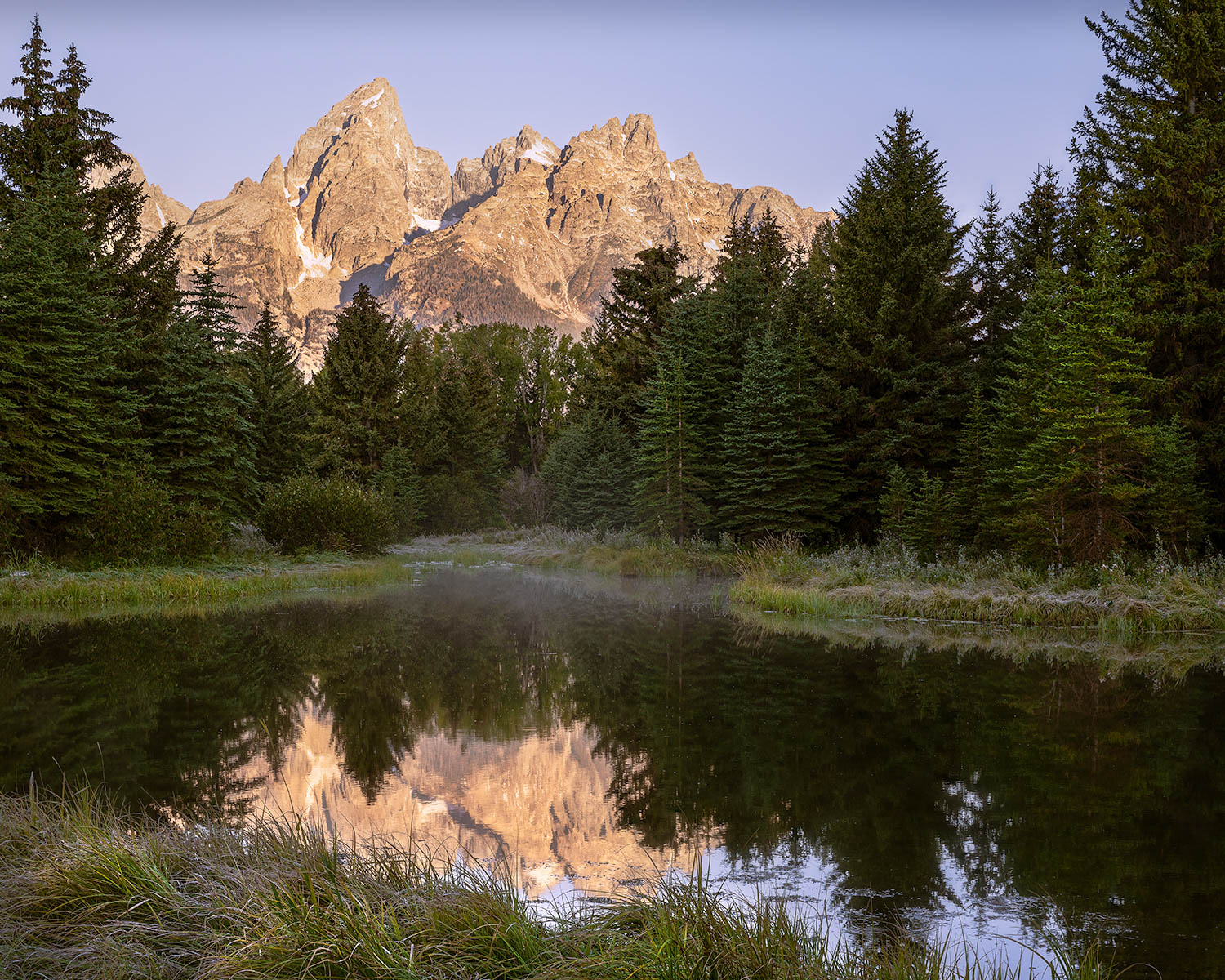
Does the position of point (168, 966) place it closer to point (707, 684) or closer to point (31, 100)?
point (707, 684)

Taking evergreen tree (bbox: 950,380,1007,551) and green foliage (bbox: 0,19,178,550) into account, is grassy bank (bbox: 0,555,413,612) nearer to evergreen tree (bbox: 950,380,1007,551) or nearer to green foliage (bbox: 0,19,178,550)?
green foliage (bbox: 0,19,178,550)

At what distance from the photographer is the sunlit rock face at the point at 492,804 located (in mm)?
5234

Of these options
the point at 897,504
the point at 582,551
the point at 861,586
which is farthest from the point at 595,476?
the point at 861,586

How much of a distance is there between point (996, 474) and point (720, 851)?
16802mm

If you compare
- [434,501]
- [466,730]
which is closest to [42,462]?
[466,730]

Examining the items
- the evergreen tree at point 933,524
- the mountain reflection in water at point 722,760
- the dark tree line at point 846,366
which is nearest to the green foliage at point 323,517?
the dark tree line at point 846,366

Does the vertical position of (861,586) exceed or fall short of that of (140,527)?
it falls short

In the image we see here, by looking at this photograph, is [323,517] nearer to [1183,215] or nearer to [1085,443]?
[1085,443]

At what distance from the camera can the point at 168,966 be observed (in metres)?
3.39

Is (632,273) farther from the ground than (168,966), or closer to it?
farther from the ground

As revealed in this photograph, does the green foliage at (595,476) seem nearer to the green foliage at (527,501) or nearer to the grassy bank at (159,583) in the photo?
the green foliage at (527,501)

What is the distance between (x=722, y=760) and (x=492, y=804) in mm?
2228

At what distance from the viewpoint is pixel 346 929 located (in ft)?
11.1

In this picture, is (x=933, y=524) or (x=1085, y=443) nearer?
(x=1085, y=443)
